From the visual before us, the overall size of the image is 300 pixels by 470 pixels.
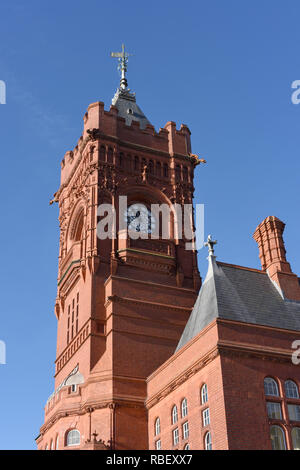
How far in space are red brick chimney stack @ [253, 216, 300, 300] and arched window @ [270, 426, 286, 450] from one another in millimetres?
10535

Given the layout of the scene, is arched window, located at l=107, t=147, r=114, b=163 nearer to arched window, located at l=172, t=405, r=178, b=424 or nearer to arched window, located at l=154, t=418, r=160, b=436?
arched window, located at l=154, t=418, r=160, b=436

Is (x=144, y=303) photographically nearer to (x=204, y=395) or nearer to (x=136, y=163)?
(x=204, y=395)

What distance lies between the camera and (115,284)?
43.1 meters

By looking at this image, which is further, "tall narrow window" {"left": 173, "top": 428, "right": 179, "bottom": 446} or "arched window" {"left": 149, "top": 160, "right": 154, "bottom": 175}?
"arched window" {"left": 149, "top": 160, "right": 154, "bottom": 175}

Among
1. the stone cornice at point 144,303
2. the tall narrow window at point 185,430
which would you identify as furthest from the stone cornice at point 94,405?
the stone cornice at point 144,303

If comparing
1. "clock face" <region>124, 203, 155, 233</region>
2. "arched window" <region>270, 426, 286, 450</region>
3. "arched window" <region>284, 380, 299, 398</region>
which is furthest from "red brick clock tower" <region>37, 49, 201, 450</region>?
"arched window" <region>284, 380, 299, 398</region>

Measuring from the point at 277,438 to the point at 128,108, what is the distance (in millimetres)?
35348

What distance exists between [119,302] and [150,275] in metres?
4.28

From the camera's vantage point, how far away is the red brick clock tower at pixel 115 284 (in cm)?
3869

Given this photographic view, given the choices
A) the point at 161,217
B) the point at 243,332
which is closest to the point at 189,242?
the point at 161,217

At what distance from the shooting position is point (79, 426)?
3856 cm

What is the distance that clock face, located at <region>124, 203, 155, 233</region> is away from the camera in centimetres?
4818

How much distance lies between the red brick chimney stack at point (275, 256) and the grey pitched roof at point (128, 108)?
16.8m
